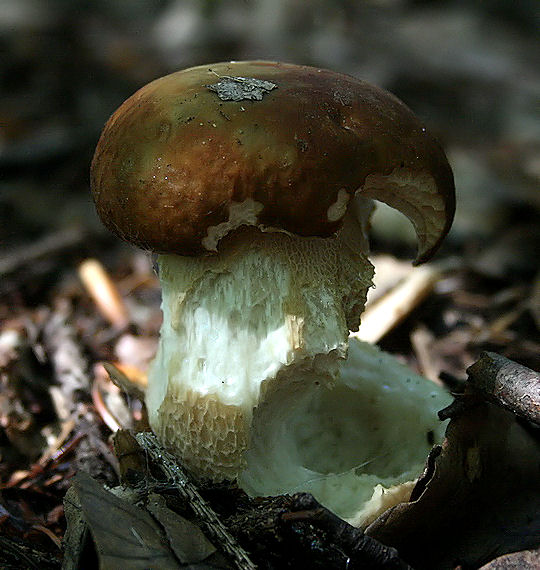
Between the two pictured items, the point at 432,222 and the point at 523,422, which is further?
Answer: the point at 523,422

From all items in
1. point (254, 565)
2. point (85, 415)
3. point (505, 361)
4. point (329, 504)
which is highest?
point (505, 361)

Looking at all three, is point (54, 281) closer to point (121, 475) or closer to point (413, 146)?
point (121, 475)

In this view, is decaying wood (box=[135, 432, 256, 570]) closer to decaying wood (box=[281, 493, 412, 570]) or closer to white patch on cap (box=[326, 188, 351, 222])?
decaying wood (box=[281, 493, 412, 570])

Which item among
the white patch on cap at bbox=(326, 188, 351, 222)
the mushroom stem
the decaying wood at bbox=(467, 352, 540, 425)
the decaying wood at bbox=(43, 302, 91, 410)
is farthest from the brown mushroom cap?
the decaying wood at bbox=(43, 302, 91, 410)

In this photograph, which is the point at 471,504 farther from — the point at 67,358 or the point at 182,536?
the point at 67,358

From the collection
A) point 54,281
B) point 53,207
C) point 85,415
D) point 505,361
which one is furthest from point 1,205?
point 505,361

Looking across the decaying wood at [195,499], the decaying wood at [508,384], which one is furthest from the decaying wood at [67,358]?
the decaying wood at [508,384]

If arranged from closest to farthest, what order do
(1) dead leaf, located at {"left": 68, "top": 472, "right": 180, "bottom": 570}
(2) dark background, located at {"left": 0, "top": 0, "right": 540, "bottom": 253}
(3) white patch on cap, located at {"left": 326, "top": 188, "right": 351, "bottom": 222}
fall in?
(1) dead leaf, located at {"left": 68, "top": 472, "right": 180, "bottom": 570}
(3) white patch on cap, located at {"left": 326, "top": 188, "right": 351, "bottom": 222}
(2) dark background, located at {"left": 0, "top": 0, "right": 540, "bottom": 253}
